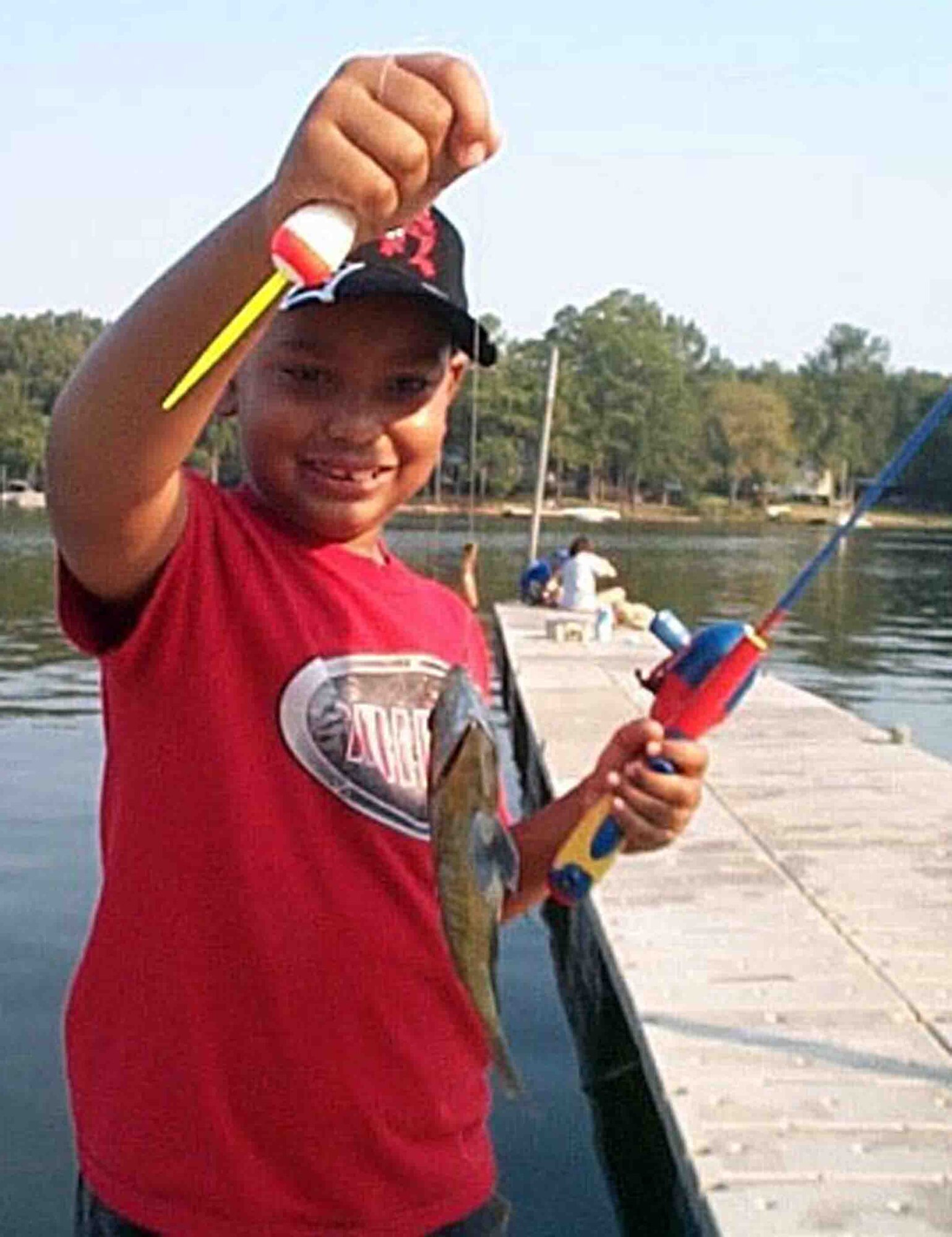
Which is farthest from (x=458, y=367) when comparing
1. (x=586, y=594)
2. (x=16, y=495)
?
(x=16, y=495)

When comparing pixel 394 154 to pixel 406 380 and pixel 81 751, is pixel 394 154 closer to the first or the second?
pixel 406 380

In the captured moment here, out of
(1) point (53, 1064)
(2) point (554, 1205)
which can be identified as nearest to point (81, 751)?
(1) point (53, 1064)

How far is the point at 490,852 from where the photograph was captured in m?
2.01

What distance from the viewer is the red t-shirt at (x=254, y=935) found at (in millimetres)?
2152

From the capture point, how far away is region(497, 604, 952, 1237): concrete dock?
14.6 ft

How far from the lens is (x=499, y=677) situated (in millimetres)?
21109

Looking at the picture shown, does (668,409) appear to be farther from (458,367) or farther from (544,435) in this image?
(458,367)

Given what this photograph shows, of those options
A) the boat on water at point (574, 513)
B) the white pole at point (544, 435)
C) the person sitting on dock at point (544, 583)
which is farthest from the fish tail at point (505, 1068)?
the boat on water at point (574, 513)

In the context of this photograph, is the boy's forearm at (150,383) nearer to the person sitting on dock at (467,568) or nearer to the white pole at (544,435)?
the person sitting on dock at (467,568)

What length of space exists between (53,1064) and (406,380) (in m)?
5.72

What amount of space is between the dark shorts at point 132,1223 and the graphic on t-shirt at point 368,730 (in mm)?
469

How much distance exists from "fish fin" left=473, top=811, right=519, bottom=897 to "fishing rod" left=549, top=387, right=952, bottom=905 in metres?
0.24

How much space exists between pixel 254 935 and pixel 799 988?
423 cm

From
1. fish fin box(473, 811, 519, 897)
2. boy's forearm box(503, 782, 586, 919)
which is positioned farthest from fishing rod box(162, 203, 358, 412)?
boy's forearm box(503, 782, 586, 919)
